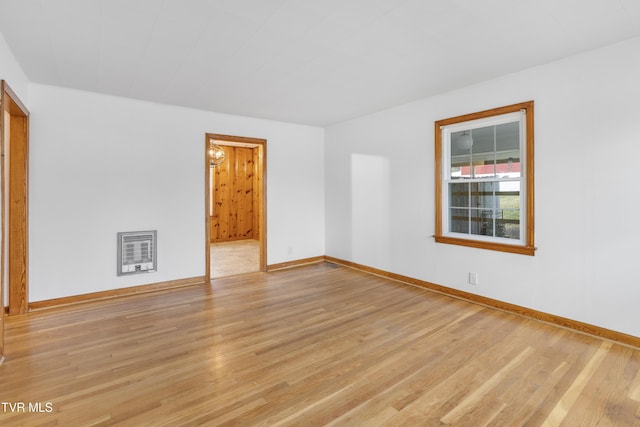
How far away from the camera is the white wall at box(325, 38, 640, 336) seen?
8.86 feet

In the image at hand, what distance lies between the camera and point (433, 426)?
1760 mm

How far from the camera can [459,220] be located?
4.06 m

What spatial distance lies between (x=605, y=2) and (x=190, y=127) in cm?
439

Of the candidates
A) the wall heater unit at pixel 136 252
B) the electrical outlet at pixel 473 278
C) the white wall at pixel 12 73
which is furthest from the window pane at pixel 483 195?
the white wall at pixel 12 73

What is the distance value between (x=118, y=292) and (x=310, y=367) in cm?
295

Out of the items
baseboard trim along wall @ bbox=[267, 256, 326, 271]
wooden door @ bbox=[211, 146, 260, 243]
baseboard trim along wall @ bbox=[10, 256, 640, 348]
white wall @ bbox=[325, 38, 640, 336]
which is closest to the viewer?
white wall @ bbox=[325, 38, 640, 336]

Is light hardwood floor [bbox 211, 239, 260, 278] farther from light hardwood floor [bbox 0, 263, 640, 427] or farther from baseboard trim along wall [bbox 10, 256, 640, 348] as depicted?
light hardwood floor [bbox 0, 263, 640, 427]

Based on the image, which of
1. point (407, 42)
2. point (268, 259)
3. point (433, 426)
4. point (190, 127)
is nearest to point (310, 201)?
point (268, 259)

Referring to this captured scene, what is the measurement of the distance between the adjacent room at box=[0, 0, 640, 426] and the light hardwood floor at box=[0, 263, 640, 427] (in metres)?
0.02

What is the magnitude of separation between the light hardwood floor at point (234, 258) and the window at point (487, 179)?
10.7 feet

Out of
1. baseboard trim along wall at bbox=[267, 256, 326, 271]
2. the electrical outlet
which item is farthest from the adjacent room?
baseboard trim along wall at bbox=[267, 256, 326, 271]

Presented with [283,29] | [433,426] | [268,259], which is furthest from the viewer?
[268,259]

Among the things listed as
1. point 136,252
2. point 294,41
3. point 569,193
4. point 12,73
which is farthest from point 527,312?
point 12,73

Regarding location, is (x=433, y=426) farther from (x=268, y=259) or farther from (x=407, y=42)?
(x=268, y=259)
